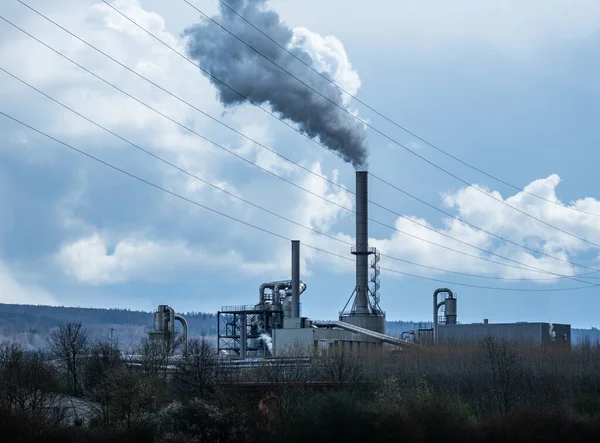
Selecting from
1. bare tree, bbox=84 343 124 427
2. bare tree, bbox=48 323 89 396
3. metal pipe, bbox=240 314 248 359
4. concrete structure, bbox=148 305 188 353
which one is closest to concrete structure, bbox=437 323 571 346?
metal pipe, bbox=240 314 248 359

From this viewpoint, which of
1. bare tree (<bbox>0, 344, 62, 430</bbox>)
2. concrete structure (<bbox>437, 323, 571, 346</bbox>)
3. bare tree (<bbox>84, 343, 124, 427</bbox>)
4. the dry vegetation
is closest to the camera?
bare tree (<bbox>0, 344, 62, 430</bbox>)

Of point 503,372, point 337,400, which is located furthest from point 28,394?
point 503,372

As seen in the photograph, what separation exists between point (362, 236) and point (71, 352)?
24.3 m

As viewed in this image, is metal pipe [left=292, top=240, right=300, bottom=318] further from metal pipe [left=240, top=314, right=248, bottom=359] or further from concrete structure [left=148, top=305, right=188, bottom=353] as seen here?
concrete structure [left=148, top=305, right=188, bottom=353]

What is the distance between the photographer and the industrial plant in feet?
234

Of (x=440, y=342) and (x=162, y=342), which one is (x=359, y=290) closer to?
(x=440, y=342)

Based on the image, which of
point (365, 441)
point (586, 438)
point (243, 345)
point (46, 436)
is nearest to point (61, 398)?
point (46, 436)

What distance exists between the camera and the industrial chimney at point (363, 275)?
7194 centimetres

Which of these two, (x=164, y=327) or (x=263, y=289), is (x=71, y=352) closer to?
(x=164, y=327)

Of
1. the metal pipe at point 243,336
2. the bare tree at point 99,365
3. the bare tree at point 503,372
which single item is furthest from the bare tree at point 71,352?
the bare tree at point 503,372

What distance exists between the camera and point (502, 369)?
57.8m

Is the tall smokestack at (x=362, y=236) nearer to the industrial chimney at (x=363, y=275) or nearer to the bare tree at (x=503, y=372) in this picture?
the industrial chimney at (x=363, y=275)

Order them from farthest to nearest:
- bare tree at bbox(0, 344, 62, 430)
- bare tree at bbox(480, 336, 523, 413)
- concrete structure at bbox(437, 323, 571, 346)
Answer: concrete structure at bbox(437, 323, 571, 346) < bare tree at bbox(480, 336, 523, 413) < bare tree at bbox(0, 344, 62, 430)

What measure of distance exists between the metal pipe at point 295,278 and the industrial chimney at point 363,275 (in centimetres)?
364
